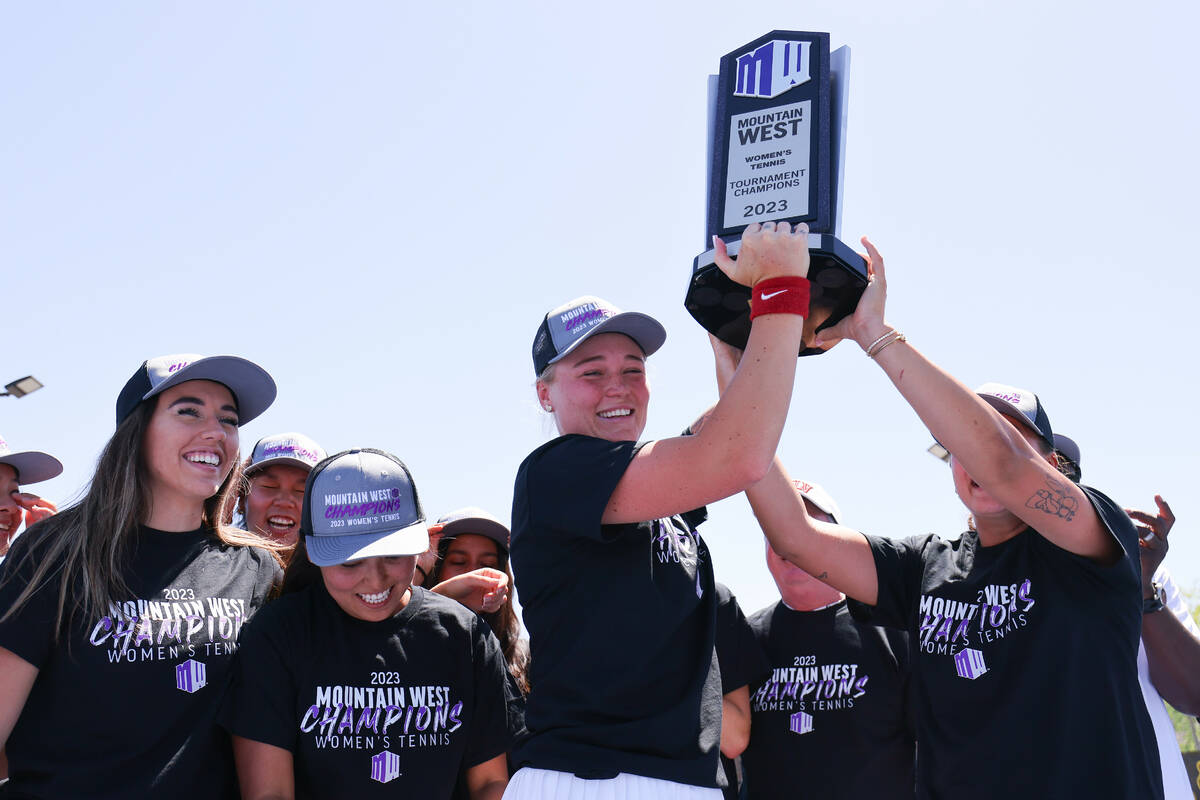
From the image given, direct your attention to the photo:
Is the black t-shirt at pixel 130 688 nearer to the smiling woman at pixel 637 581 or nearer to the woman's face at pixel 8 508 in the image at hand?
the smiling woman at pixel 637 581

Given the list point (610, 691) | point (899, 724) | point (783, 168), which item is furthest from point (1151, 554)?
point (610, 691)

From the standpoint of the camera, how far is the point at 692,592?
9.80 ft

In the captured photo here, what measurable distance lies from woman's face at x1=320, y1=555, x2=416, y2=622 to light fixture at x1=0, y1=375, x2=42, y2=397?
1157cm

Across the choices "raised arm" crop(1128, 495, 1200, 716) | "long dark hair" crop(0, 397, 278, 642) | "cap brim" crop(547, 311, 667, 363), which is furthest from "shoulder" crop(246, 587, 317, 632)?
"raised arm" crop(1128, 495, 1200, 716)

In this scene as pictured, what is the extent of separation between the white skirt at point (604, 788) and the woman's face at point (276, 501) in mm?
3460

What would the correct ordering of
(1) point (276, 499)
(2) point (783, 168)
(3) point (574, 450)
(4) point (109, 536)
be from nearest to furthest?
(3) point (574, 450)
(2) point (783, 168)
(4) point (109, 536)
(1) point (276, 499)

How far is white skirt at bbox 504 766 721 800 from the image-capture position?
8.72 ft

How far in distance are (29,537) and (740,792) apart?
367cm

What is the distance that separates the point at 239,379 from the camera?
14.0 ft

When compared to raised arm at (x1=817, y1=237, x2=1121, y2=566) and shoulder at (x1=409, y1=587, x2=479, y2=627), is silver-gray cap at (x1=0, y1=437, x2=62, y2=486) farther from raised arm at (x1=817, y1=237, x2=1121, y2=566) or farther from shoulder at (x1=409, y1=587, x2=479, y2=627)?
raised arm at (x1=817, y1=237, x2=1121, y2=566)

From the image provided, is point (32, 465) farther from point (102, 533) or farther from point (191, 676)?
point (191, 676)

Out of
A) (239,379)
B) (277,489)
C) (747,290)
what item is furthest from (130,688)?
(747,290)

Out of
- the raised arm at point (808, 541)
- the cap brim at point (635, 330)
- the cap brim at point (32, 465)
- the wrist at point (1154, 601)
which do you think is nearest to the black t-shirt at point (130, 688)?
the cap brim at point (635, 330)

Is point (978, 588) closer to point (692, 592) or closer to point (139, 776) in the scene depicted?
point (692, 592)
